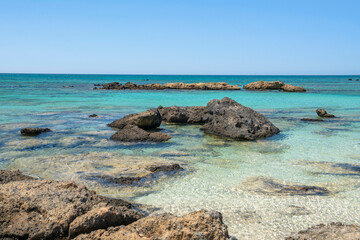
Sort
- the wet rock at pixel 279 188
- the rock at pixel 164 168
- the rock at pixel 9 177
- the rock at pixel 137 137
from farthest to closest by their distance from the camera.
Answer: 1. the rock at pixel 137 137
2. the rock at pixel 164 168
3. the wet rock at pixel 279 188
4. the rock at pixel 9 177

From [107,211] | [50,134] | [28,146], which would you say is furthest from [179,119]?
[107,211]

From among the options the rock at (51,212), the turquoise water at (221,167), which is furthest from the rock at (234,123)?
the rock at (51,212)

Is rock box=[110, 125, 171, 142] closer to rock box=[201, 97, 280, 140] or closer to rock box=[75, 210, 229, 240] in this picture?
rock box=[201, 97, 280, 140]

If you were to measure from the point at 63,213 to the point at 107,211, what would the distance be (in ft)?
1.98

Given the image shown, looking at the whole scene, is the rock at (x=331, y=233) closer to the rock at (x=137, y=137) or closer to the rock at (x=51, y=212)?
the rock at (x=51, y=212)

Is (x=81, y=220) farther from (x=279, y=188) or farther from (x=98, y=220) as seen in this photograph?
(x=279, y=188)

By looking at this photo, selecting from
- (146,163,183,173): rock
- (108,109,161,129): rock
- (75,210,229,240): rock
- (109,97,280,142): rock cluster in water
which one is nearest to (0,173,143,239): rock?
(75,210,229,240): rock

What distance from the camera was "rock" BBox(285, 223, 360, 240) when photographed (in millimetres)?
3852

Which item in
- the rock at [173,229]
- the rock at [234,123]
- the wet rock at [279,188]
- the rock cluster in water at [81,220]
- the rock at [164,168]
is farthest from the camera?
the rock at [234,123]

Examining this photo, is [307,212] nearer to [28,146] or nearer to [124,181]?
[124,181]

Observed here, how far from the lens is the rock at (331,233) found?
3852 mm

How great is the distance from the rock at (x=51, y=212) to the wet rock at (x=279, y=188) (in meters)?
3.13

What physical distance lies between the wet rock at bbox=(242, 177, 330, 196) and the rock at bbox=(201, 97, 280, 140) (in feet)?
16.9

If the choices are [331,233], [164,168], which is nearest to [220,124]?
[164,168]
